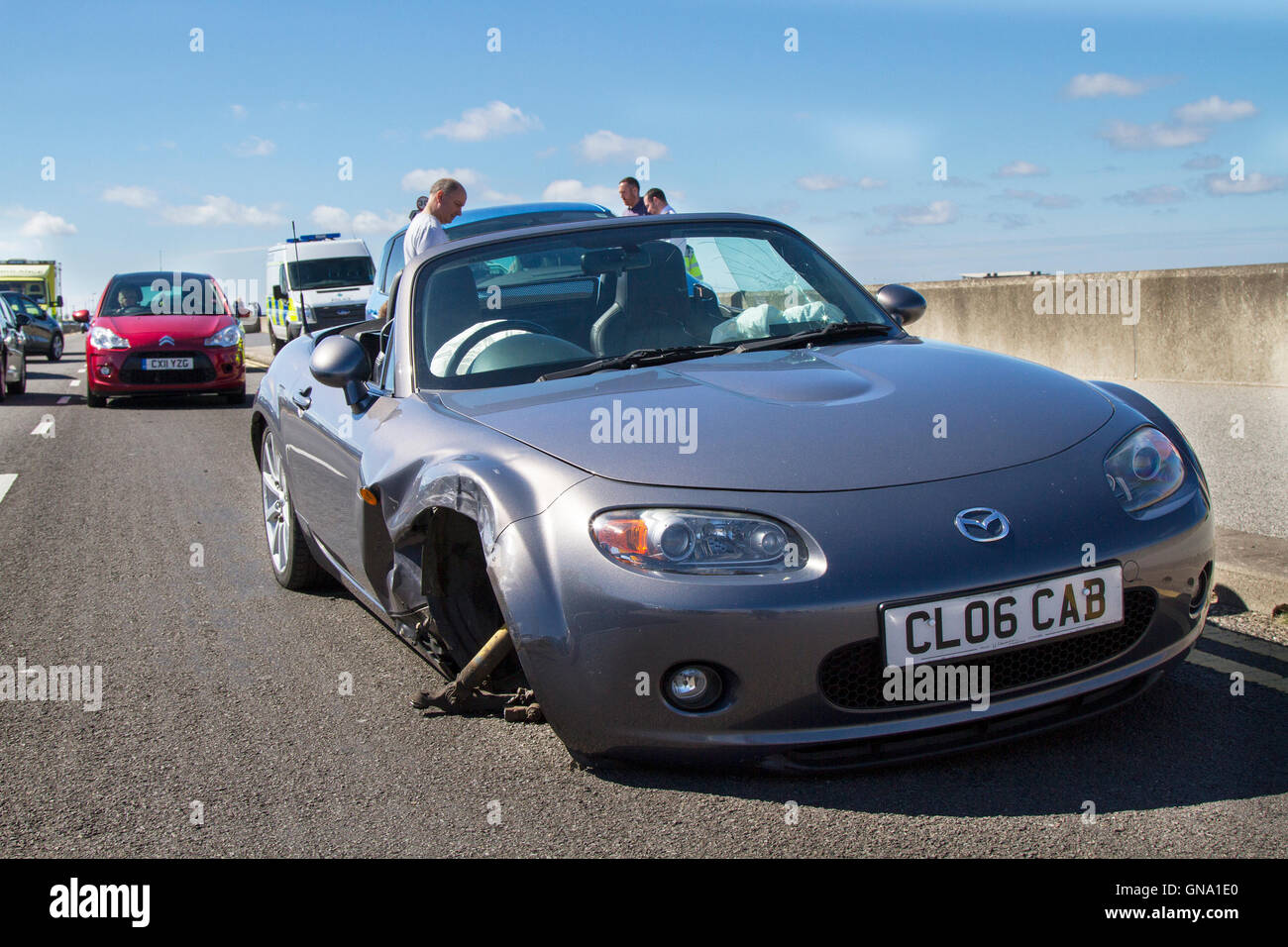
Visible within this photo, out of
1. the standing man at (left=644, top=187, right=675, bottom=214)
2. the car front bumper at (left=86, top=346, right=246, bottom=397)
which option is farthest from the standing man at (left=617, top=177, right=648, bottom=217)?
the car front bumper at (left=86, top=346, right=246, bottom=397)

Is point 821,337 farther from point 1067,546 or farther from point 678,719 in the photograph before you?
point 678,719

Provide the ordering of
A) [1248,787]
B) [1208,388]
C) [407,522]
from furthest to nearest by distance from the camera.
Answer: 1. [1208,388]
2. [407,522]
3. [1248,787]

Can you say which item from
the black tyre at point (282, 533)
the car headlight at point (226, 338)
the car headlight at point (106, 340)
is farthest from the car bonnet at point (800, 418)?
the car headlight at point (106, 340)

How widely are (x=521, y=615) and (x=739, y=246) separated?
210 centimetres

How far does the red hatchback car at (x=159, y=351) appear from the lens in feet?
47.2

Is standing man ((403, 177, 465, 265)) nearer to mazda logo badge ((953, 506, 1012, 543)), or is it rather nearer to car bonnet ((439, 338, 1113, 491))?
car bonnet ((439, 338, 1113, 491))

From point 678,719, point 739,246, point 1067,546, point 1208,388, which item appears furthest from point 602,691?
point 1208,388

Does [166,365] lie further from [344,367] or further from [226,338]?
[344,367]

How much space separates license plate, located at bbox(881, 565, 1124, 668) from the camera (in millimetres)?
2701

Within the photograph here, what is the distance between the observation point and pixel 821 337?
401 cm

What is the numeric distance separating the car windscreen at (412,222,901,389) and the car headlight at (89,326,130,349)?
1141 centimetres

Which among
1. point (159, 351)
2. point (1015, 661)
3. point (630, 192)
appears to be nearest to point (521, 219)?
point (630, 192)
